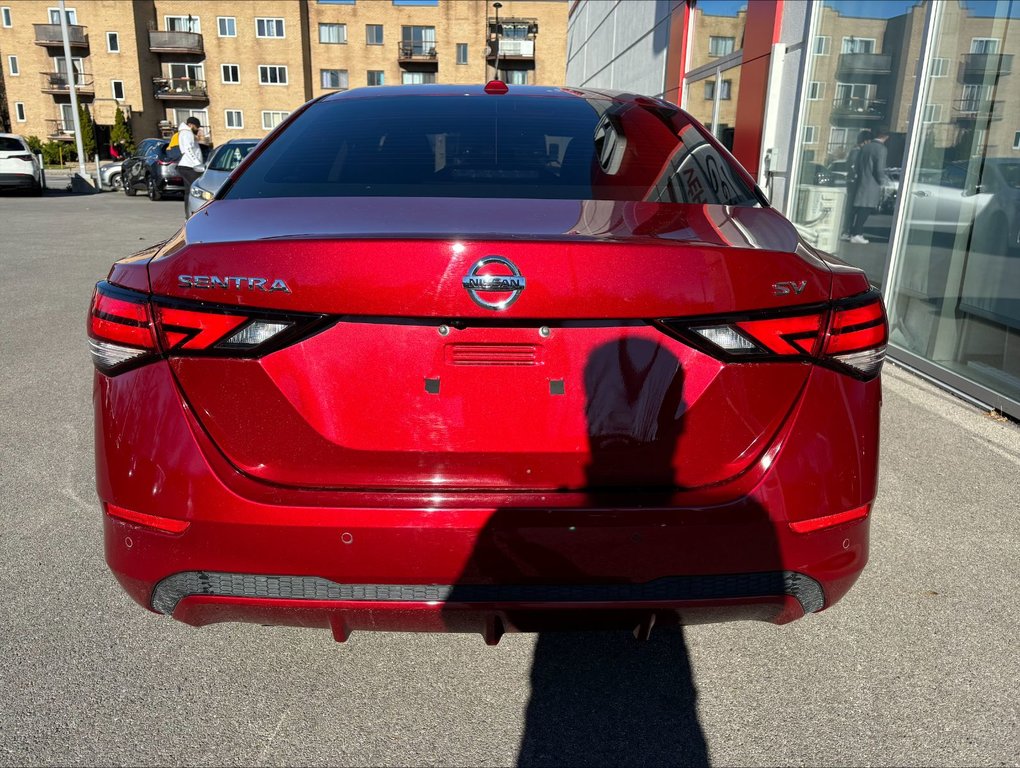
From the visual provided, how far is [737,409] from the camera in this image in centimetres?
187

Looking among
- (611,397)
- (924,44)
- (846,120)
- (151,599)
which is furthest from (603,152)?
(846,120)

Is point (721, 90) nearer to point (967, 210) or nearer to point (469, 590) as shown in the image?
point (967, 210)

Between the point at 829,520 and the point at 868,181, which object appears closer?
the point at 829,520

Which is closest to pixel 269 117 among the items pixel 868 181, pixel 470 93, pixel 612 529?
pixel 868 181

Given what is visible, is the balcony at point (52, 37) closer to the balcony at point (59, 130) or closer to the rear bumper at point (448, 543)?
the balcony at point (59, 130)

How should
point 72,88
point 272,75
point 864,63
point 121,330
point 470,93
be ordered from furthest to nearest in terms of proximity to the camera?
point 272,75
point 72,88
point 864,63
point 470,93
point 121,330

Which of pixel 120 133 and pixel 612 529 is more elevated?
pixel 612 529

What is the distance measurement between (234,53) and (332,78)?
6977mm

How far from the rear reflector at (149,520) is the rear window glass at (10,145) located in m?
26.6

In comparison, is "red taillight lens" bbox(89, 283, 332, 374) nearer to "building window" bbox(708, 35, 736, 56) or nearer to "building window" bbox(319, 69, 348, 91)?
"building window" bbox(708, 35, 736, 56)

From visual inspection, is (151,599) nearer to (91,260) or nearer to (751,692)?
(751,692)

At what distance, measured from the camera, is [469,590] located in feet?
6.14

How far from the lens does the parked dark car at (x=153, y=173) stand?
24.1m

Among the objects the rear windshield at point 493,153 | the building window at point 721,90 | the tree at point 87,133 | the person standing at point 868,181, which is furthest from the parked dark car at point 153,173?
the tree at point 87,133
